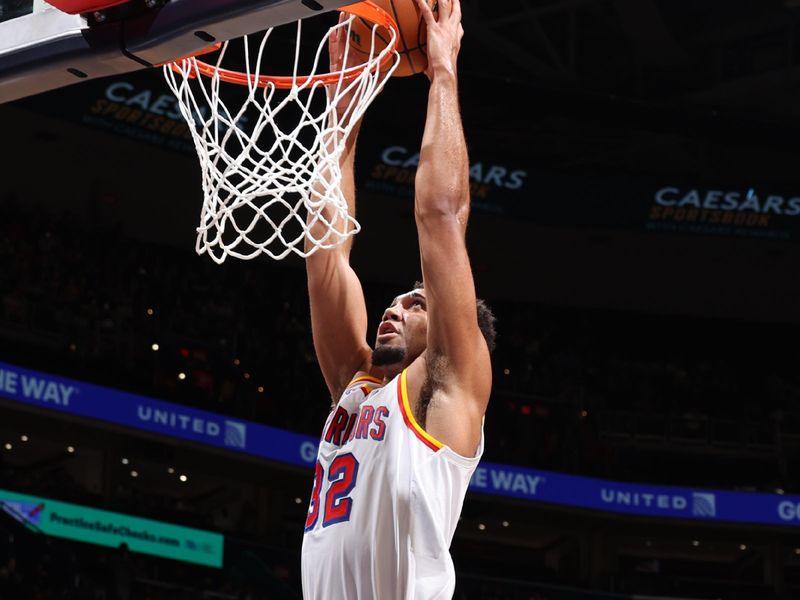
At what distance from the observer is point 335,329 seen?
3.42 meters

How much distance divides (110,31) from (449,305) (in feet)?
3.64

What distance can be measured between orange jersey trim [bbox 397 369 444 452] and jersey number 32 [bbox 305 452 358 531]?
0.59 ft

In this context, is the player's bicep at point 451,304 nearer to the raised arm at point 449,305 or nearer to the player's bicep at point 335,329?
the raised arm at point 449,305

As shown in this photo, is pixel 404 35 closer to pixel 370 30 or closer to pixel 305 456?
pixel 370 30

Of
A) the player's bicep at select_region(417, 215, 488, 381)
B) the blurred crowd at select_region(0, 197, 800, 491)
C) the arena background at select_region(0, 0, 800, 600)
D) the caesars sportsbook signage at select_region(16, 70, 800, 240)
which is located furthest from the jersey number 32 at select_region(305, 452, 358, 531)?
the caesars sportsbook signage at select_region(16, 70, 800, 240)

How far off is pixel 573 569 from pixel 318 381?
19.9ft

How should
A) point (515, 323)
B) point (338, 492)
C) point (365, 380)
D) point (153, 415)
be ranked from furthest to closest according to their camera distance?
point (515, 323), point (153, 415), point (365, 380), point (338, 492)

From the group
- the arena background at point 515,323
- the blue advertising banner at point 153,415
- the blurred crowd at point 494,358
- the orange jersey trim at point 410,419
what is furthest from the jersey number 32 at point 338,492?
the blurred crowd at point 494,358

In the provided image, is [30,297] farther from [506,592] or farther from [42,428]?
Result: [506,592]

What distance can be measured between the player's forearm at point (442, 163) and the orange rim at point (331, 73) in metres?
0.35

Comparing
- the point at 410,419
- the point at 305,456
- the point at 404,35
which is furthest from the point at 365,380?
the point at 305,456

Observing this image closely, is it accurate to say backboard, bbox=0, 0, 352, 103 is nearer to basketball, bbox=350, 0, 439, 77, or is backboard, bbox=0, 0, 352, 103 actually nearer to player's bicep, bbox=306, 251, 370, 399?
basketball, bbox=350, 0, 439, 77

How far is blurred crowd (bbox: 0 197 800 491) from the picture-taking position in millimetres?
13664

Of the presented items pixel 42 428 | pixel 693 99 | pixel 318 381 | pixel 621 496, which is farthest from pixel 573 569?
pixel 42 428
